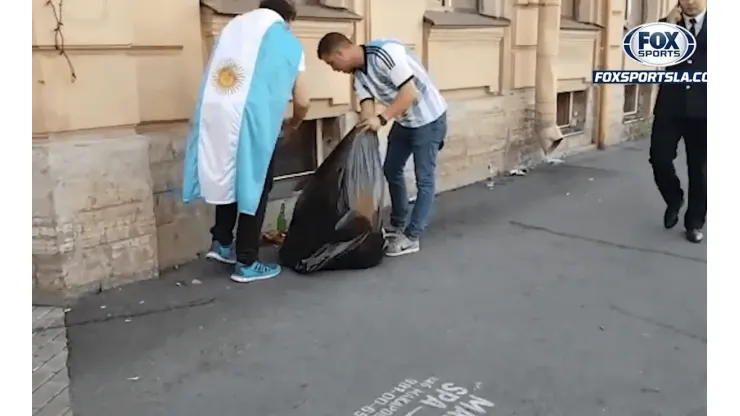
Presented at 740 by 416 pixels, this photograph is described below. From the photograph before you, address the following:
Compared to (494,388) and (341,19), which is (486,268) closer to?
(494,388)

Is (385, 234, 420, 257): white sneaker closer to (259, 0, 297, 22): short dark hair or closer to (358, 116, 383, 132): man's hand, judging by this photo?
(358, 116, 383, 132): man's hand

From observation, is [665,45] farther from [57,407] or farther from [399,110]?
[57,407]

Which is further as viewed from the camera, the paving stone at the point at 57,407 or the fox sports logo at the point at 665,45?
the fox sports logo at the point at 665,45

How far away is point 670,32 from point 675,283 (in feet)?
6.38

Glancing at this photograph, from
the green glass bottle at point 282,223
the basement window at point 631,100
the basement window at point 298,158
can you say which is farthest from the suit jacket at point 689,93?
the basement window at point 631,100

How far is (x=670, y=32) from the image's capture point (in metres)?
5.48

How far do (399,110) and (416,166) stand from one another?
0.53 meters

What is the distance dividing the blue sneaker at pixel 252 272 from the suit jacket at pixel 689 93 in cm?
275

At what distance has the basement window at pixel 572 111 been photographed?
30.5 feet

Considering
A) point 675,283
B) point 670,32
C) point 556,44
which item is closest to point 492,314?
point 675,283

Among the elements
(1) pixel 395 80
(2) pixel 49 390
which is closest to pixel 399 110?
(1) pixel 395 80

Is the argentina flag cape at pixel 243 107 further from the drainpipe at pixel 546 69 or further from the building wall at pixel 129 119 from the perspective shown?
the drainpipe at pixel 546 69

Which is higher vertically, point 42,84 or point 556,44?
point 556,44

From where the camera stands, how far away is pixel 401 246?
4953 mm
